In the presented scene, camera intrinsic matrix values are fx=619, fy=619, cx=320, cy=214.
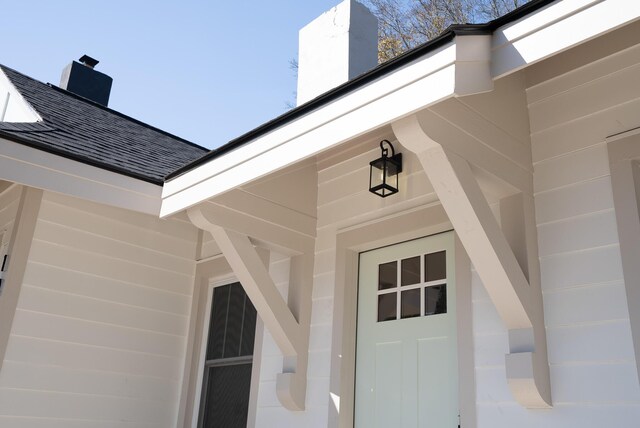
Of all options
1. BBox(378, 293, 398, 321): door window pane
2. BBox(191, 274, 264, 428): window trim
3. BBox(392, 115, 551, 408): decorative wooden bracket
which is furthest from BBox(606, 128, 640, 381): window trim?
BBox(191, 274, 264, 428): window trim

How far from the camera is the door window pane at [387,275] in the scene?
3.57m

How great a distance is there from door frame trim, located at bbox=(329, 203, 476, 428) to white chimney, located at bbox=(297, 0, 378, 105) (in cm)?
129

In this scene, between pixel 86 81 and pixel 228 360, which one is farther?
pixel 86 81

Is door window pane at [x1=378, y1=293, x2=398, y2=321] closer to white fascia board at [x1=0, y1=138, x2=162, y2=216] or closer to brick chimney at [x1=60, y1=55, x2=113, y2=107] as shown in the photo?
white fascia board at [x1=0, y1=138, x2=162, y2=216]

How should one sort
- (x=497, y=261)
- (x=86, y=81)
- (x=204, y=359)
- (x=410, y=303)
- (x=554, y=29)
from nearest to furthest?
(x=554, y=29), (x=497, y=261), (x=410, y=303), (x=204, y=359), (x=86, y=81)

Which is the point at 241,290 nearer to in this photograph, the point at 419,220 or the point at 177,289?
the point at 177,289

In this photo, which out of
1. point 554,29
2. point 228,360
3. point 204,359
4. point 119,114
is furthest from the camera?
point 119,114

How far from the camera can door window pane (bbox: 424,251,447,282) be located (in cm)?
334

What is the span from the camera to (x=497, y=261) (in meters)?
2.52

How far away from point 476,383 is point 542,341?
1.30 ft

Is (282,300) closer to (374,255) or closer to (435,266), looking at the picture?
(374,255)

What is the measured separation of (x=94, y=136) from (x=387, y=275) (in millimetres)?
2694

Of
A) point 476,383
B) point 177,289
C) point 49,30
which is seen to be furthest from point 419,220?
point 49,30

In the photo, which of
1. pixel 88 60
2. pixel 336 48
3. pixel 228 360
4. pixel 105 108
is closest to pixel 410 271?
pixel 228 360
